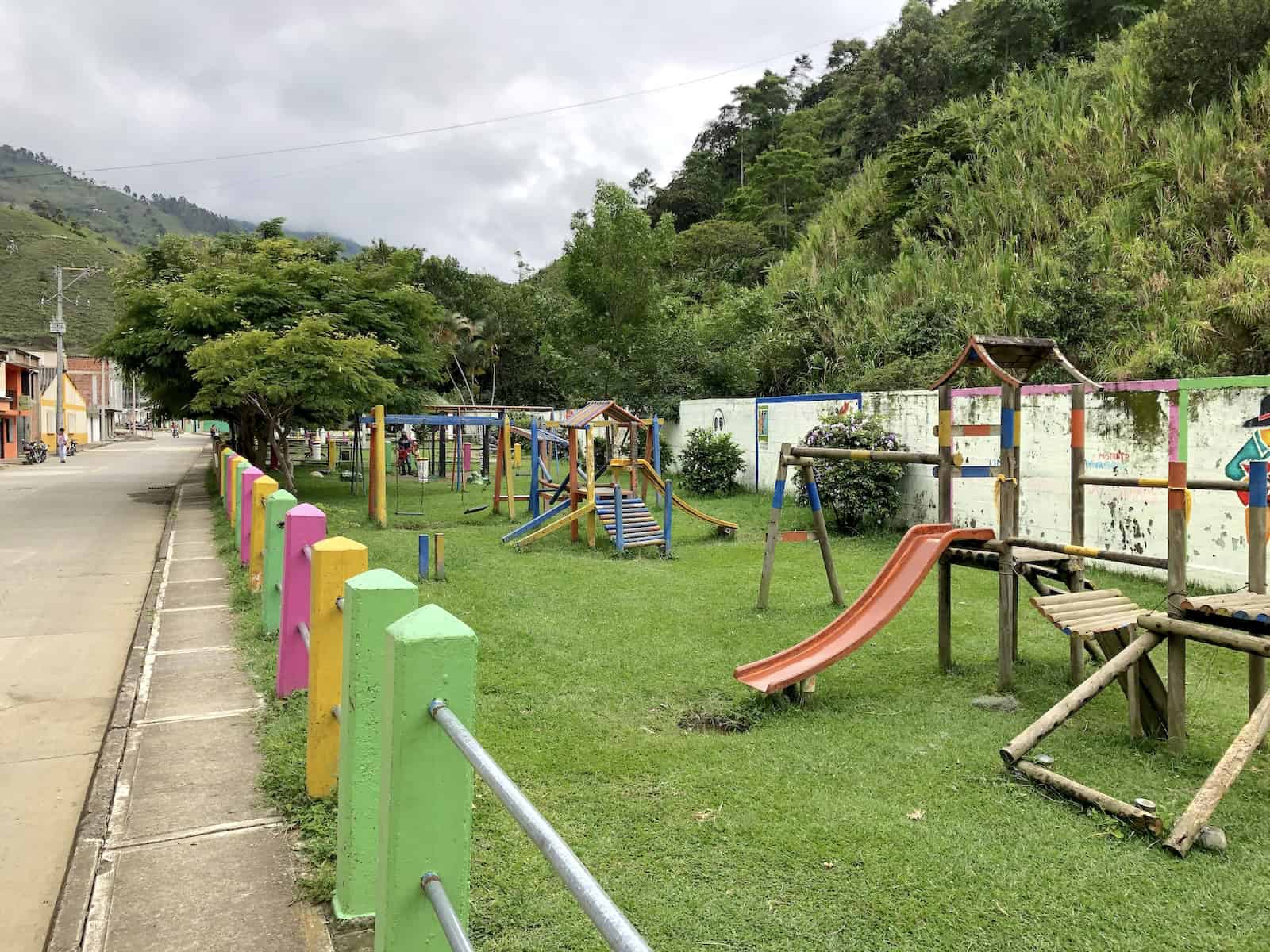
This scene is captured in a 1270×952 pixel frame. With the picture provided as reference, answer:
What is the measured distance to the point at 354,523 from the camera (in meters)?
14.3

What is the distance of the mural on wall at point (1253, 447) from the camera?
7891 mm

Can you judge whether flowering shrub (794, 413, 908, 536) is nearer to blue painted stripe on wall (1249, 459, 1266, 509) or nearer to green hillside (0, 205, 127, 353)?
blue painted stripe on wall (1249, 459, 1266, 509)

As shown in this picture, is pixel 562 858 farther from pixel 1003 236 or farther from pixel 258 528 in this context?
pixel 1003 236

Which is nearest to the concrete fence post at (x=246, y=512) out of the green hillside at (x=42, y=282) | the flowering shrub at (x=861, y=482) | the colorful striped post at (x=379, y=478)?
the colorful striped post at (x=379, y=478)

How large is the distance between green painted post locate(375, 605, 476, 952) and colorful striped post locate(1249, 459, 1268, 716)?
3721mm

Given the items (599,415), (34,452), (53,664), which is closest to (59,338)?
(34,452)

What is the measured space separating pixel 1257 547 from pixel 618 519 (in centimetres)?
810

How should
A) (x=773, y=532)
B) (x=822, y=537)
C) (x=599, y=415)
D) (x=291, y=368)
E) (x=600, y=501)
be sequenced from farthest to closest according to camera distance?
(x=291, y=368) → (x=599, y=415) → (x=600, y=501) → (x=773, y=532) → (x=822, y=537)

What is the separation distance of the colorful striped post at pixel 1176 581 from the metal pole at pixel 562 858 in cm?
375

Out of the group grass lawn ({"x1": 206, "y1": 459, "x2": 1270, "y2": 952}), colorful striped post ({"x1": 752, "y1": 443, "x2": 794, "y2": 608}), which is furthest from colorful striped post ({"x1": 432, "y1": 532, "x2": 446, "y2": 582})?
A: colorful striped post ({"x1": 752, "y1": 443, "x2": 794, "y2": 608})

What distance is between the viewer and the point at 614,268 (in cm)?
2588

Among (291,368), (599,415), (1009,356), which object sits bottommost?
(599,415)

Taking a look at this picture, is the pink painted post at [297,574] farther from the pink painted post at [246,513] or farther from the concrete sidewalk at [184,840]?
the pink painted post at [246,513]

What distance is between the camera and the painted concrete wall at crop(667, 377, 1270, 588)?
819 cm
